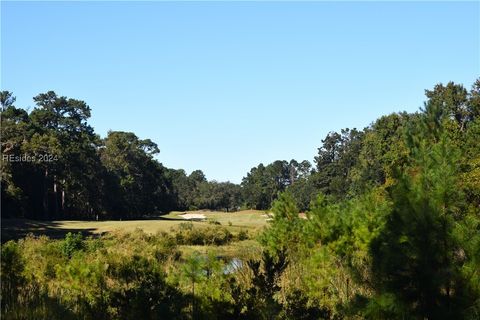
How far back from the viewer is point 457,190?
743cm

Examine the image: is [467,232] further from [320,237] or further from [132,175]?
[132,175]

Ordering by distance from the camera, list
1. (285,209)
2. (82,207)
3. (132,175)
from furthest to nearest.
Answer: (132,175) → (82,207) → (285,209)

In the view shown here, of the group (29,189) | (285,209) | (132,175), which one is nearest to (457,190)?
(285,209)

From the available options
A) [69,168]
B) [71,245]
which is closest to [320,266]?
[71,245]

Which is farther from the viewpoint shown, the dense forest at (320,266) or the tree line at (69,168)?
the tree line at (69,168)

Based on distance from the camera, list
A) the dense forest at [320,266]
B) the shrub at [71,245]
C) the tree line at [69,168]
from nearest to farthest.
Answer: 1. the dense forest at [320,266]
2. the shrub at [71,245]
3. the tree line at [69,168]

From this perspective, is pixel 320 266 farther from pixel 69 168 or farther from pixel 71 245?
pixel 69 168

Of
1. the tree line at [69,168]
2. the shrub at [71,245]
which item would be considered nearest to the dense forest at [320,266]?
the shrub at [71,245]

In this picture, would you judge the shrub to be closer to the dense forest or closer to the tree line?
the dense forest

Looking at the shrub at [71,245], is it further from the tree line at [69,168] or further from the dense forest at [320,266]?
the tree line at [69,168]

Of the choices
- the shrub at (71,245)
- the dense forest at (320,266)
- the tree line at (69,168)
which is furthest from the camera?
the tree line at (69,168)

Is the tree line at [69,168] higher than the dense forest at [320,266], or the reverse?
the tree line at [69,168]

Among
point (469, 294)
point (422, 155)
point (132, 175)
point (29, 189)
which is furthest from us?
point (132, 175)

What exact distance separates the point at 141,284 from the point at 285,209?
1391cm
